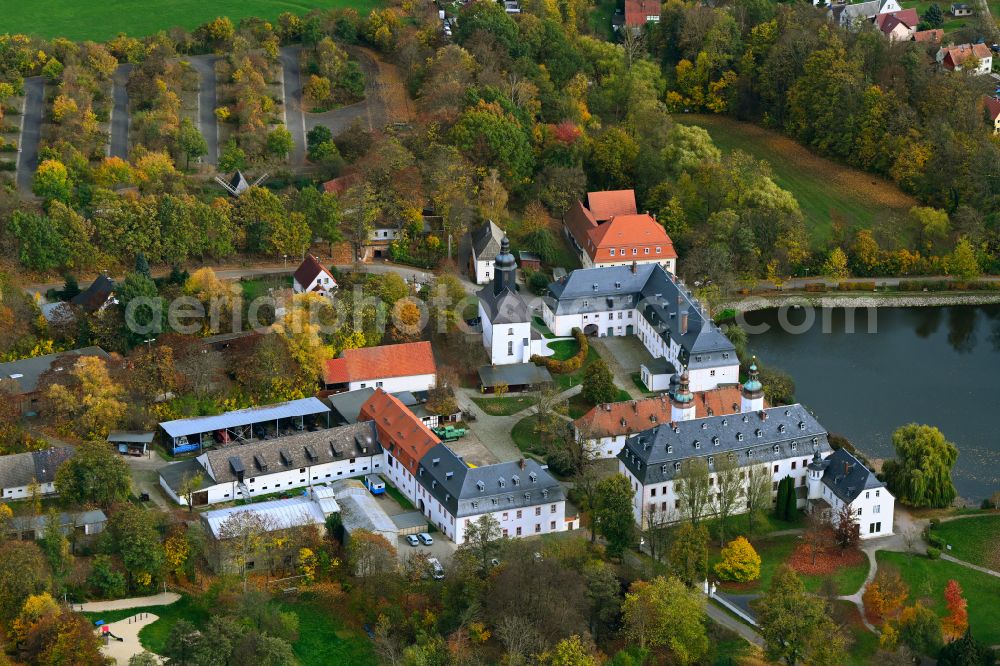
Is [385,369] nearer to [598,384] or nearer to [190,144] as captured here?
[598,384]

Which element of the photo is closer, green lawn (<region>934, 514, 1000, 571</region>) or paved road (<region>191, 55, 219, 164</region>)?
green lawn (<region>934, 514, 1000, 571</region>)

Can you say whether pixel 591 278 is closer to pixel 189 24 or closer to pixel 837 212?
pixel 837 212

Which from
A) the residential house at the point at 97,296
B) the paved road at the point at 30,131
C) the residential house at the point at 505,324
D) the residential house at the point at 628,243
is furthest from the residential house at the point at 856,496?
the paved road at the point at 30,131

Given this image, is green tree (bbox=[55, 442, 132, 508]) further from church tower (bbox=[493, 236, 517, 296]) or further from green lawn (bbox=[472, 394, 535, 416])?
church tower (bbox=[493, 236, 517, 296])

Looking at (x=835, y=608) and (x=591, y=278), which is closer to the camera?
(x=835, y=608)

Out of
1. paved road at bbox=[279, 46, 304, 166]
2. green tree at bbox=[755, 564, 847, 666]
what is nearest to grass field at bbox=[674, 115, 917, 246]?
paved road at bbox=[279, 46, 304, 166]

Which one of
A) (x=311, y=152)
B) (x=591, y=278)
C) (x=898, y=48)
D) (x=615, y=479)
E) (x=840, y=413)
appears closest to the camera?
(x=615, y=479)

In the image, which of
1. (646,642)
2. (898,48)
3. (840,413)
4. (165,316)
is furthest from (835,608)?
(898,48)
